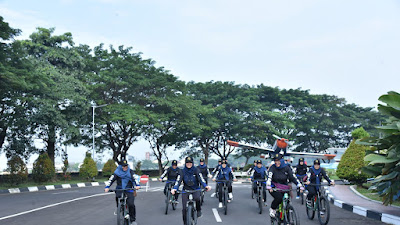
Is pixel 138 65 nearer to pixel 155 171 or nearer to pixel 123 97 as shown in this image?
pixel 123 97

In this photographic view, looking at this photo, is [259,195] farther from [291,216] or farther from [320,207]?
[291,216]

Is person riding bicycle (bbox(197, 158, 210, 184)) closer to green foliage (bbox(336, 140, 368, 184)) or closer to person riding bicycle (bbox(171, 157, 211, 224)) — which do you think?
person riding bicycle (bbox(171, 157, 211, 224))

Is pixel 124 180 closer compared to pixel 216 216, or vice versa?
pixel 124 180

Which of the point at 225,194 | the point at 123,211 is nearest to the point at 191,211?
the point at 123,211

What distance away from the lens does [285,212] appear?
866 cm

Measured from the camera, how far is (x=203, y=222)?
1091 cm

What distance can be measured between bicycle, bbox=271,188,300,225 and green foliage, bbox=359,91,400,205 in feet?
9.18

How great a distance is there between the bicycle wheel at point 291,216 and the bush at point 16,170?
2191cm

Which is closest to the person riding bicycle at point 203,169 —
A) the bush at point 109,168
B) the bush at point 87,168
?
the bush at point 87,168

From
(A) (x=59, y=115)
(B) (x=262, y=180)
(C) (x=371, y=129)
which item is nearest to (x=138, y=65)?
(A) (x=59, y=115)

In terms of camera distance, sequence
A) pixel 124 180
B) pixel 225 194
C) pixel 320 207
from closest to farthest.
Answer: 1. pixel 124 180
2. pixel 320 207
3. pixel 225 194

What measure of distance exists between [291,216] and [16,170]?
2216cm

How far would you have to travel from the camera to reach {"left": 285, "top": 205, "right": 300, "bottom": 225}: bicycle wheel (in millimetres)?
8344

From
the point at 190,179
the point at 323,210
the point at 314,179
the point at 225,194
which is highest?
the point at 190,179
